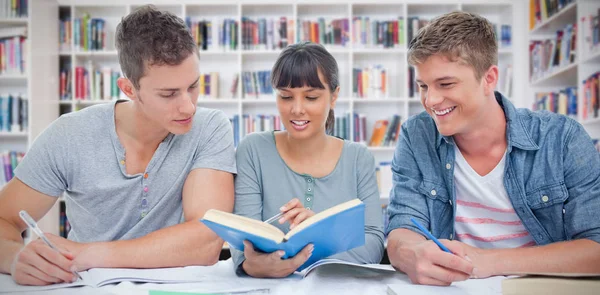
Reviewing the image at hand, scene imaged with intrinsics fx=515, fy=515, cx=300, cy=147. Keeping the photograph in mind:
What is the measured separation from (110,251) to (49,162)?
348 mm

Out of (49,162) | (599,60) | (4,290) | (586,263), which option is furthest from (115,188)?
(599,60)

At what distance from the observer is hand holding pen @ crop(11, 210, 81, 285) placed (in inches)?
38.4

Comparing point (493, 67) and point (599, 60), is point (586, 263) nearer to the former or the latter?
point (493, 67)

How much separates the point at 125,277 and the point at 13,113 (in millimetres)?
3692

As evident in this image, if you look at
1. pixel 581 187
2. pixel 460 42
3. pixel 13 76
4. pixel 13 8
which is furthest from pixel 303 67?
pixel 13 8

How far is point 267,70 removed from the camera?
454cm

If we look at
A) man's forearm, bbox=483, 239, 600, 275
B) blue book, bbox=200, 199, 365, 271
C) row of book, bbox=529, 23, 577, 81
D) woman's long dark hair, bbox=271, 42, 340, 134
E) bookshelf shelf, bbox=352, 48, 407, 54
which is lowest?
man's forearm, bbox=483, 239, 600, 275

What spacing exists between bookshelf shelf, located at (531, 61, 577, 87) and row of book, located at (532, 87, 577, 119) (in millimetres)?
124

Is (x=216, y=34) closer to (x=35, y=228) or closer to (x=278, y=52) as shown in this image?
(x=278, y=52)

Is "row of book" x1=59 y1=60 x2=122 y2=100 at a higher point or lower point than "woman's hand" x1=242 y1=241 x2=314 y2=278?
higher

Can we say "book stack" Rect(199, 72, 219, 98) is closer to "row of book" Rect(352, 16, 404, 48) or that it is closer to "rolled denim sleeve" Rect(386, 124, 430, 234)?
"row of book" Rect(352, 16, 404, 48)

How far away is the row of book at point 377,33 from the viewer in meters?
4.48

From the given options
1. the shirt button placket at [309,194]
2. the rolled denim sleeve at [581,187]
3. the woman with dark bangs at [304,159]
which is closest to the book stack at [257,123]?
the woman with dark bangs at [304,159]

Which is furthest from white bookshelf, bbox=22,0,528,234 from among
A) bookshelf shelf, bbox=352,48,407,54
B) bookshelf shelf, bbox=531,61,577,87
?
bookshelf shelf, bbox=531,61,577,87
